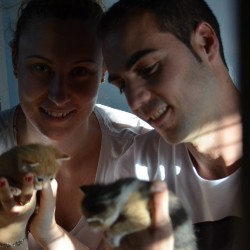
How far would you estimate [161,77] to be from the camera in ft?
2.92

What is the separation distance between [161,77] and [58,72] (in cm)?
27

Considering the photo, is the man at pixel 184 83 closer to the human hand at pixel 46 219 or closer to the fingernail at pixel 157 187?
the fingernail at pixel 157 187

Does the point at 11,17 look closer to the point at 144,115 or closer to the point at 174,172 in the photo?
the point at 144,115

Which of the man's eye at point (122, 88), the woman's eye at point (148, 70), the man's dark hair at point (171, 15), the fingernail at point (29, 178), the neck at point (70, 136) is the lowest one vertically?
the fingernail at point (29, 178)

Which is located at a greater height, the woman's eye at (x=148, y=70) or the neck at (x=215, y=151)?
the woman's eye at (x=148, y=70)

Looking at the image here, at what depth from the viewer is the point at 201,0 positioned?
0.96 meters

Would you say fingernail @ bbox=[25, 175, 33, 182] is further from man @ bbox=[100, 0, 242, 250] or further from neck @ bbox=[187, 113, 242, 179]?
neck @ bbox=[187, 113, 242, 179]

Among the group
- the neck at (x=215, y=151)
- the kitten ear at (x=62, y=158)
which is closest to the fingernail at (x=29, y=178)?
the kitten ear at (x=62, y=158)

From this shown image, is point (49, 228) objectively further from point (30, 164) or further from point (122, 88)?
point (122, 88)

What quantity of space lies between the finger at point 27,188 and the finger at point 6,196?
0.02m

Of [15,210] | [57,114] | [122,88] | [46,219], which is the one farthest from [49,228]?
[122,88]

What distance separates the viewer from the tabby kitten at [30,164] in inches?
35.1

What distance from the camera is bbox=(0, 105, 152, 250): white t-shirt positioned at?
1072 millimetres

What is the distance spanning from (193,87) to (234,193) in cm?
23
